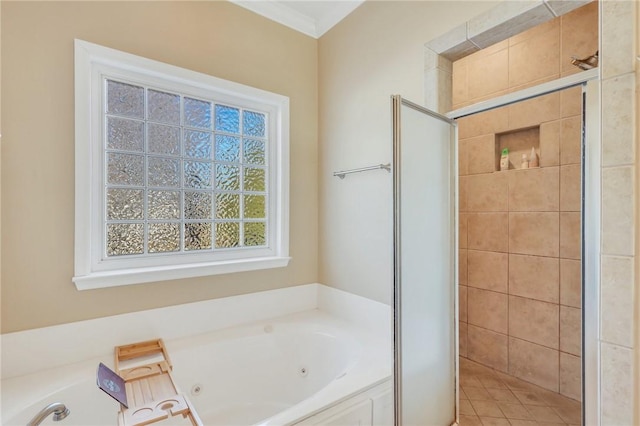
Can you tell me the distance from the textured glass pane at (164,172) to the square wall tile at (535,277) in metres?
2.51

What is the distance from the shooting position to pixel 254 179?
2271mm

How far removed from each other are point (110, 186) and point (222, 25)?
125 cm

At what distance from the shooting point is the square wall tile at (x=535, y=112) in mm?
2123

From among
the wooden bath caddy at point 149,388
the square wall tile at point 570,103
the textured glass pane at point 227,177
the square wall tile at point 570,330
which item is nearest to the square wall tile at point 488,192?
the square wall tile at point 570,103

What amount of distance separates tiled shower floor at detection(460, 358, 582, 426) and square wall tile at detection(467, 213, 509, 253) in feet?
3.27

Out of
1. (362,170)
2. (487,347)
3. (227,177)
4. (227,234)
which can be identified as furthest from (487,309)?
(227,177)

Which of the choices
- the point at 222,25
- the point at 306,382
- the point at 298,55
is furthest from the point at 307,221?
the point at 222,25

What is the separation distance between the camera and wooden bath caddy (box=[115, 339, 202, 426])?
113 cm

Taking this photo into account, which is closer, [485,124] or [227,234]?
[227,234]

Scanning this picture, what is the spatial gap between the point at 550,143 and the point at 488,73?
74 centimetres

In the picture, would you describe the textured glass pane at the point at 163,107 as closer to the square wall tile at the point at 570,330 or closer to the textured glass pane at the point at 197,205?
the textured glass pane at the point at 197,205

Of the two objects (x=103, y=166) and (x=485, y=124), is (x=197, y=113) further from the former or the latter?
(x=485, y=124)

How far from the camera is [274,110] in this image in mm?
2312

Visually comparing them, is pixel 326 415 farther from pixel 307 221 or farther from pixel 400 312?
pixel 307 221
